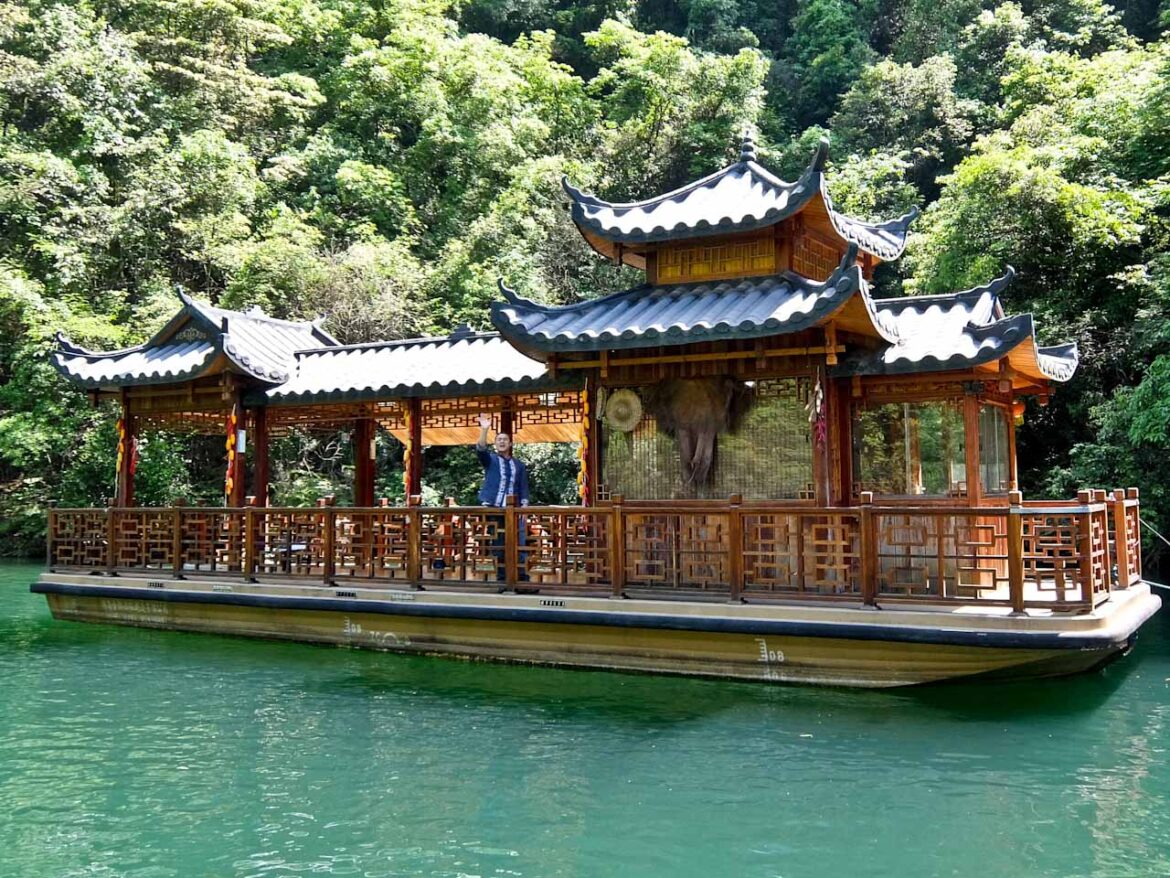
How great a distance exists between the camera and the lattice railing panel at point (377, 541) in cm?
1001

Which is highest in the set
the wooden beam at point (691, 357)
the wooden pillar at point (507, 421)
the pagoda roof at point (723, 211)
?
the pagoda roof at point (723, 211)

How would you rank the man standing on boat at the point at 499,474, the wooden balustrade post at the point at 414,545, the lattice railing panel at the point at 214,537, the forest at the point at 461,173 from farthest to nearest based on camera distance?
the forest at the point at 461,173
the lattice railing panel at the point at 214,537
the man standing on boat at the point at 499,474
the wooden balustrade post at the point at 414,545

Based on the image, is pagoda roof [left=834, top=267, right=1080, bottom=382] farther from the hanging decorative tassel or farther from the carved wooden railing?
the hanging decorative tassel

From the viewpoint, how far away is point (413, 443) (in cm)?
1155

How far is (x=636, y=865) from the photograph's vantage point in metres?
4.76

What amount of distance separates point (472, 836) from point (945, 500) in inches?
218

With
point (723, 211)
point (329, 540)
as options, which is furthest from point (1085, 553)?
point (329, 540)

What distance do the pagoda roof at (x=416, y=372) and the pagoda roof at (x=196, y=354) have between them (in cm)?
35

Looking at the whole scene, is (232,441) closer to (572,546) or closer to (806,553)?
(572,546)

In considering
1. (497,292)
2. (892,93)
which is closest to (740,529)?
(497,292)

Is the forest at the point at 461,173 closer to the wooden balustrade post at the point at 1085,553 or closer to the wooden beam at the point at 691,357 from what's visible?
the wooden balustrade post at the point at 1085,553

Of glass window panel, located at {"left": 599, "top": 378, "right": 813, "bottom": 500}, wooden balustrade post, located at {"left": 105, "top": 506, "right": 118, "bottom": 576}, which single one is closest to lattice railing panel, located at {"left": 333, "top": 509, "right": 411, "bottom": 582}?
glass window panel, located at {"left": 599, "top": 378, "right": 813, "bottom": 500}

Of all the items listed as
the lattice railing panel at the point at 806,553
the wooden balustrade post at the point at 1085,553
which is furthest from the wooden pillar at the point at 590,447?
the wooden balustrade post at the point at 1085,553

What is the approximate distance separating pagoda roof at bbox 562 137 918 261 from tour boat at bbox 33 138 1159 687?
0.10 ft
